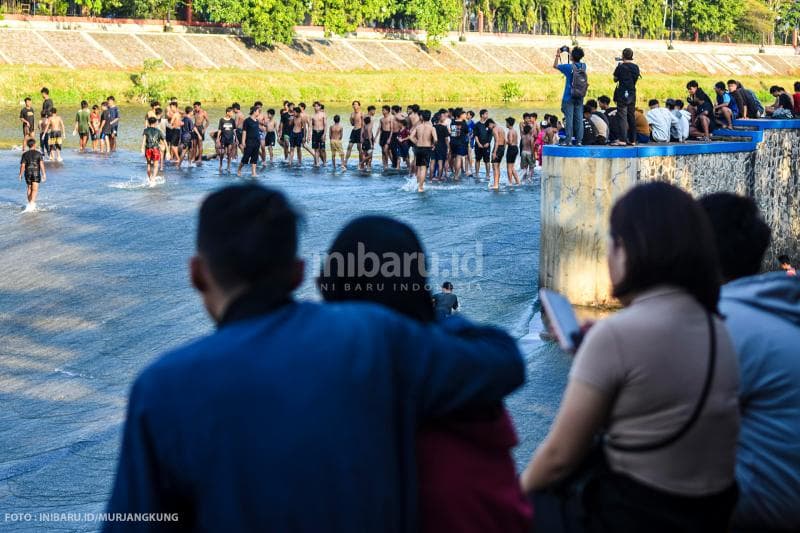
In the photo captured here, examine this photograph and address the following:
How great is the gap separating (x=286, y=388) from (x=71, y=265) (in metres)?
13.9

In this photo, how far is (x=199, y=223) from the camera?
2.31m

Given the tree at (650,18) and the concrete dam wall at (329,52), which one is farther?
the tree at (650,18)

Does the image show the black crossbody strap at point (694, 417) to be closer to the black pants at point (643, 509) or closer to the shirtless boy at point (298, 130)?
the black pants at point (643, 509)

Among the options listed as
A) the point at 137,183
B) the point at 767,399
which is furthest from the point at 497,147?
the point at 767,399

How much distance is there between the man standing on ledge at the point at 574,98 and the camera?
15.2 meters

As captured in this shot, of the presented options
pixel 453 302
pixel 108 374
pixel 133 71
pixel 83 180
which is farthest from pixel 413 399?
pixel 133 71

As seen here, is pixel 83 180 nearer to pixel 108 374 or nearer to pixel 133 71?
pixel 108 374

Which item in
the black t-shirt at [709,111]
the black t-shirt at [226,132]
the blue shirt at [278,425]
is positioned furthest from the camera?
the black t-shirt at [226,132]

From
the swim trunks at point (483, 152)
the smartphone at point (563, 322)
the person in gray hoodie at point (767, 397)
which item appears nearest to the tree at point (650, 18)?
the swim trunks at point (483, 152)

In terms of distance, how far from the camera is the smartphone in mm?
2703

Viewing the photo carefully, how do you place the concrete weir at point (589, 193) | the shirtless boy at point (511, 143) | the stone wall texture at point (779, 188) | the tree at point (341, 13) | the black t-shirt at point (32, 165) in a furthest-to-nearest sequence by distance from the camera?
the tree at point (341, 13) → the shirtless boy at point (511, 143) → the black t-shirt at point (32, 165) → the stone wall texture at point (779, 188) → the concrete weir at point (589, 193)

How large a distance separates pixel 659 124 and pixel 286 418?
1412cm

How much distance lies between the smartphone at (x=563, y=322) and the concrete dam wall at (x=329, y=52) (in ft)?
183

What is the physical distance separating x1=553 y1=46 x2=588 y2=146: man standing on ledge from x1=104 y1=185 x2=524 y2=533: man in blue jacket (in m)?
12.8
